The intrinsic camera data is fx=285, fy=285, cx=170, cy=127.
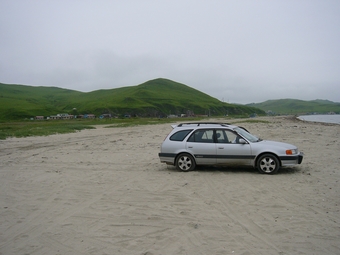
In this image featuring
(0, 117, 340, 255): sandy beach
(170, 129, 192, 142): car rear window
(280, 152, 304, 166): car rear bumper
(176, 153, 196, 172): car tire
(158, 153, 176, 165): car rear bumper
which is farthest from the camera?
(170, 129, 192, 142): car rear window

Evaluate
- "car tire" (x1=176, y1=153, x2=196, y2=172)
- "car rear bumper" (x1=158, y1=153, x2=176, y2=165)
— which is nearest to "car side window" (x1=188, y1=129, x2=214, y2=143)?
"car tire" (x1=176, y1=153, x2=196, y2=172)

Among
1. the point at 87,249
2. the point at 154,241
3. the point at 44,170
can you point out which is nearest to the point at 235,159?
the point at 154,241

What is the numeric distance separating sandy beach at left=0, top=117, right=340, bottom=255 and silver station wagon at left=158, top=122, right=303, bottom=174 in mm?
420

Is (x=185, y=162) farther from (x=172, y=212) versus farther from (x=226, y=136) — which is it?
(x=172, y=212)

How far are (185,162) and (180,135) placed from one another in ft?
3.35

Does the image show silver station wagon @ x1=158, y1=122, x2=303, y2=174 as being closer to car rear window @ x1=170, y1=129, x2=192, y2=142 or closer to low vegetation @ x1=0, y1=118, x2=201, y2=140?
car rear window @ x1=170, y1=129, x2=192, y2=142

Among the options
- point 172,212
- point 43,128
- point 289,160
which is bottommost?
point 172,212

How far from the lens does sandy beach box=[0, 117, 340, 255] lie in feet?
15.4

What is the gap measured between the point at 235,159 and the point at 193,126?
2.03 metres

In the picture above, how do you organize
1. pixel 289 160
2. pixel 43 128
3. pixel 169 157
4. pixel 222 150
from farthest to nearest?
pixel 43 128 → pixel 169 157 → pixel 222 150 → pixel 289 160

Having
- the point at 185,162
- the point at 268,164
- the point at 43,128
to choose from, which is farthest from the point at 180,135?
the point at 43,128

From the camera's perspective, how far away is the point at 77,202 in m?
7.02

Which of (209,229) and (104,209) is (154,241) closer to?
(209,229)

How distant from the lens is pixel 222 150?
980 cm
